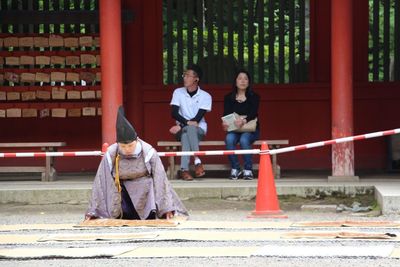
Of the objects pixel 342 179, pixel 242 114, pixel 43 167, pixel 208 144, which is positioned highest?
pixel 242 114

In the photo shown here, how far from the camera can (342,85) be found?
15555 millimetres

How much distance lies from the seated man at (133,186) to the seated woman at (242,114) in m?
4.08

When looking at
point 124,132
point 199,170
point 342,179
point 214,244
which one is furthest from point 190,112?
point 214,244

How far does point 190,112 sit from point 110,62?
1.49m

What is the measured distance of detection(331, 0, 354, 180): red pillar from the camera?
15.5 meters

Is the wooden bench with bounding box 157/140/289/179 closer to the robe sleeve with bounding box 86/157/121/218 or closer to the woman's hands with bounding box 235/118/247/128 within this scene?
the woman's hands with bounding box 235/118/247/128

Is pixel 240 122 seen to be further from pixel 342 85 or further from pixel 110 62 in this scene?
pixel 110 62

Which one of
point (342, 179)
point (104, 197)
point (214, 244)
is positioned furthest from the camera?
point (342, 179)

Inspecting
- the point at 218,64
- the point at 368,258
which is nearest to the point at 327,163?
the point at 218,64

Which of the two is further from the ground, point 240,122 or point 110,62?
point 110,62

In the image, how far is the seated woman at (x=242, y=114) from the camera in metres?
15.9

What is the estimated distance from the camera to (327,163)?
1755 cm

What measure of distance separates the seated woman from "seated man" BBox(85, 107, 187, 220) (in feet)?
13.4

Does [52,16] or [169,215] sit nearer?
[169,215]
